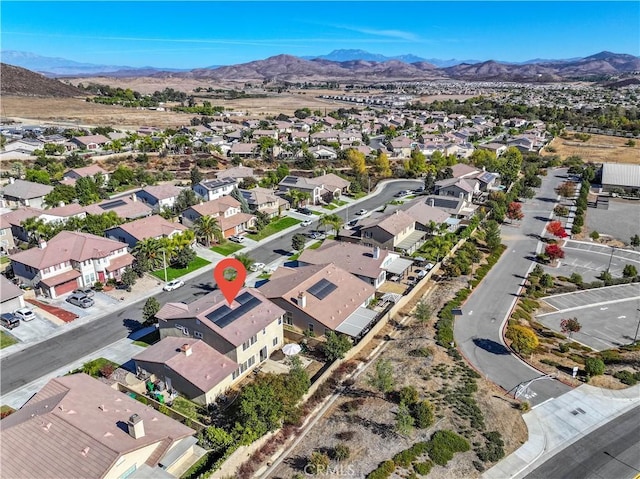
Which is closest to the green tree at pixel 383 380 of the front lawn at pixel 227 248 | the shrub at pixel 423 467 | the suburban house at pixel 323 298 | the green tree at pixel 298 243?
the suburban house at pixel 323 298

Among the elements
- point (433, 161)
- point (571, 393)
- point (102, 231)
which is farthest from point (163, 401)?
point (433, 161)

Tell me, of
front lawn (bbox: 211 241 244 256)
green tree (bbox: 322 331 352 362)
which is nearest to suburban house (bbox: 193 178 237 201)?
front lawn (bbox: 211 241 244 256)

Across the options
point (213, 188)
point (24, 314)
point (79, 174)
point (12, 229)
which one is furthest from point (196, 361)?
point (79, 174)

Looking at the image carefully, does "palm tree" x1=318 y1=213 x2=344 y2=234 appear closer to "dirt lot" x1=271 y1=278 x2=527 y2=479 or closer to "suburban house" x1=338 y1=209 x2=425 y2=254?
"suburban house" x1=338 y1=209 x2=425 y2=254

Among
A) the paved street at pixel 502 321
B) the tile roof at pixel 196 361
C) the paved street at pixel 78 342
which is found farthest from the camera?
the paved street at pixel 78 342

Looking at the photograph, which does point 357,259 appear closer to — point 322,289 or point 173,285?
point 322,289

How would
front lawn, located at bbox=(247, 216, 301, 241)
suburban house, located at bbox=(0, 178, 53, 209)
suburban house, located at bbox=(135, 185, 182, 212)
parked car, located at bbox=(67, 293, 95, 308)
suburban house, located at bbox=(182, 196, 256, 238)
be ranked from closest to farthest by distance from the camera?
parked car, located at bbox=(67, 293, 95, 308)
suburban house, located at bbox=(182, 196, 256, 238)
front lawn, located at bbox=(247, 216, 301, 241)
suburban house, located at bbox=(0, 178, 53, 209)
suburban house, located at bbox=(135, 185, 182, 212)

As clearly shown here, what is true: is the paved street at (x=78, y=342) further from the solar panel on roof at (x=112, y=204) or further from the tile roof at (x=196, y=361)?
the solar panel on roof at (x=112, y=204)
